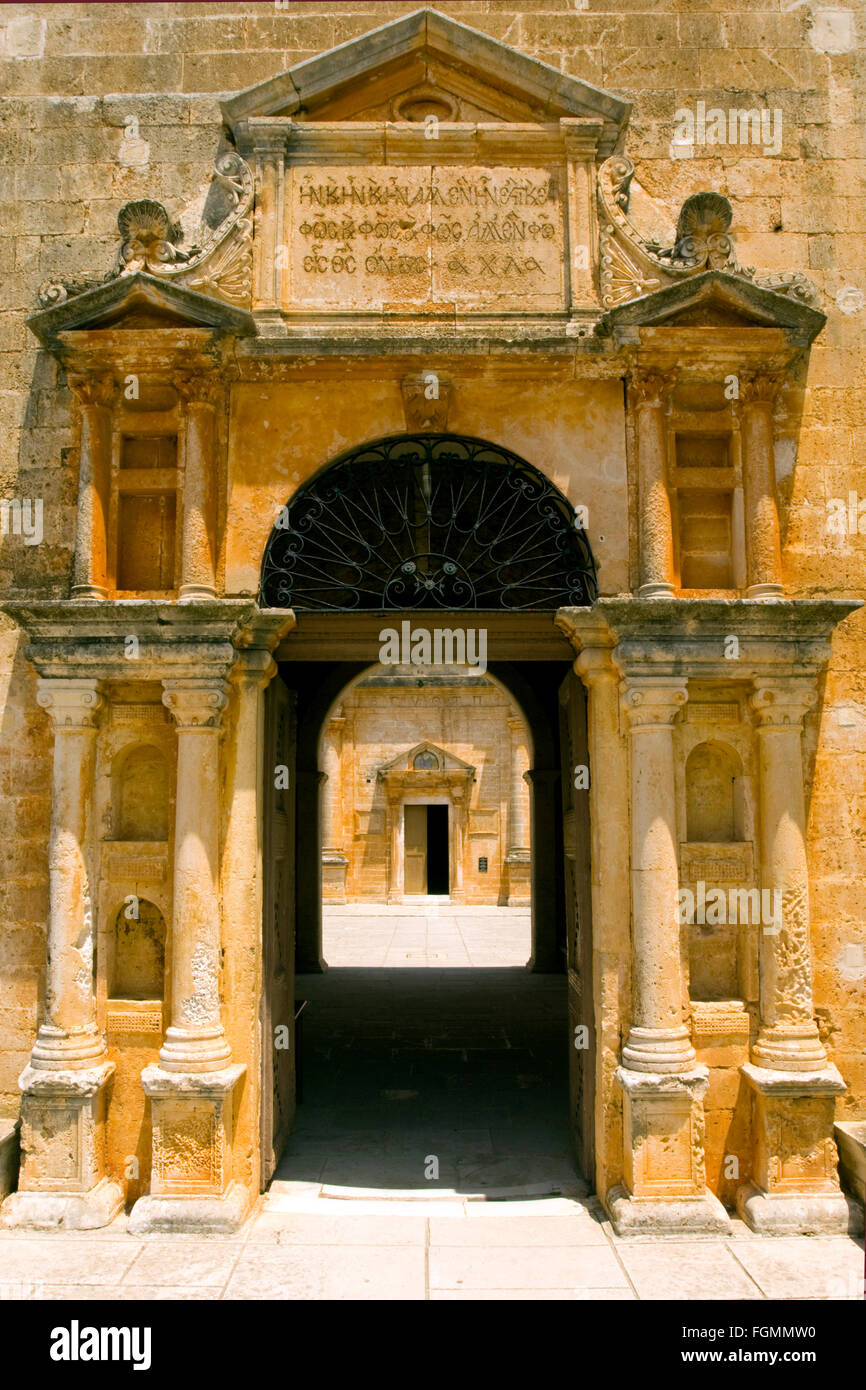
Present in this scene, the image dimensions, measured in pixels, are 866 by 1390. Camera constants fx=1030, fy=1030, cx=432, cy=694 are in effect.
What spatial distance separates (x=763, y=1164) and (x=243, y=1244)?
261cm

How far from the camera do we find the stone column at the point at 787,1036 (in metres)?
5.16

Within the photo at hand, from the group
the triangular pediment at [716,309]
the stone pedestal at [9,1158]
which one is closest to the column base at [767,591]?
→ the triangular pediment at [716,309]

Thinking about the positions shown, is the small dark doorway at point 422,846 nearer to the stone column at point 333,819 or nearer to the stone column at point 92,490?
the stone column at point 333,819

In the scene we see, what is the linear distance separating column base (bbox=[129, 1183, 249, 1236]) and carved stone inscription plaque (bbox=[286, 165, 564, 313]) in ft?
15.7

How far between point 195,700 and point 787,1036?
3.51m

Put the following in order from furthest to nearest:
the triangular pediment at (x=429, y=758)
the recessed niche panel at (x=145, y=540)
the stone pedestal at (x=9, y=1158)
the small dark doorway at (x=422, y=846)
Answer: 1. the small dark doorway at (x=422, y=846)
2. the triangular pediment at (x=429, y=758)
3. the recessed niche panel at (x=145, y=540)
4. the stone pedestal at (x=9, y=1158)

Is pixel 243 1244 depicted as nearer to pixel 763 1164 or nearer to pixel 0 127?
pixel 763 1164

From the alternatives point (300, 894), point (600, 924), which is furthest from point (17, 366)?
point (300, 894)

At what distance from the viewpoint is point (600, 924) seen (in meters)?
5.54

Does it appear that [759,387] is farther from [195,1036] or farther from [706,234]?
[195,1036]

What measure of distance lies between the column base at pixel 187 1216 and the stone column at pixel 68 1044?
246 millimetres

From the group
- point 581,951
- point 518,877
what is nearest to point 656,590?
point 581,951

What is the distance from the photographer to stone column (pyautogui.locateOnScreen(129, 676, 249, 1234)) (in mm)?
5113

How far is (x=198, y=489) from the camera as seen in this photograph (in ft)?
18.3
